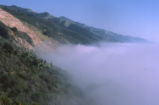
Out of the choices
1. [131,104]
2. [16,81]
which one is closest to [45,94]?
[16,81]

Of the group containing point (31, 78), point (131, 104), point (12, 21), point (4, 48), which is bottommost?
point (131, 104)

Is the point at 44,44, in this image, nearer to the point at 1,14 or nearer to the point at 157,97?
the point at 1,14

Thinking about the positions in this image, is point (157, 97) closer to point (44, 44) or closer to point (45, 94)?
point (44, 44)

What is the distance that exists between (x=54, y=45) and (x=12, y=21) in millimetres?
20070

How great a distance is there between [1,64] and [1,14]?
40.6 metres

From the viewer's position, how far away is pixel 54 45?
6756 centimetres

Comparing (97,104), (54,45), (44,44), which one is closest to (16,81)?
(97,104)

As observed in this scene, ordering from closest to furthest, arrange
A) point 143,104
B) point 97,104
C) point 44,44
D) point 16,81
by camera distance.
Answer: point 16,81
point 97,104
point 143,104
point 44,44

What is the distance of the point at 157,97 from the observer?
67.1 m

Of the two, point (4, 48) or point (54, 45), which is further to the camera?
point (54, 45)

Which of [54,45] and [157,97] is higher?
[54,45]

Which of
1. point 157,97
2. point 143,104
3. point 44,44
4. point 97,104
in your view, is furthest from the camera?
point 157,97

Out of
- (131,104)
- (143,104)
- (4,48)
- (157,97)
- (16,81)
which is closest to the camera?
(16,81)

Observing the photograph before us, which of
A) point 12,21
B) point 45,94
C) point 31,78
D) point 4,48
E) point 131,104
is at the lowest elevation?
point 131,104
